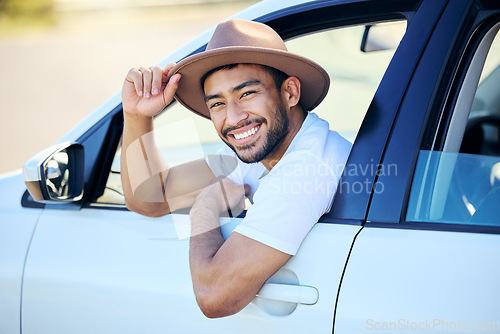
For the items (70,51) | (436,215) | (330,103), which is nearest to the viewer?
(436,215)

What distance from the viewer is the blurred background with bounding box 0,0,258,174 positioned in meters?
9.45

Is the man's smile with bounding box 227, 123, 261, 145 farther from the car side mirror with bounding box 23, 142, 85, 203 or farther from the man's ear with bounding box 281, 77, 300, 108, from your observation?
the car side mirror with bounding box 23, 142, 85, 203

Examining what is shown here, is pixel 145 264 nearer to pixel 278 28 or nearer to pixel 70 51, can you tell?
pixel 278 28

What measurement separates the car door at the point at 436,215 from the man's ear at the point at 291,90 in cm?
50

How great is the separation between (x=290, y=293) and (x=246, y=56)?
0.81m

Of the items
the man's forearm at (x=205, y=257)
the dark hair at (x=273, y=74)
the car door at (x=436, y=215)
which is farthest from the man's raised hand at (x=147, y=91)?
the car door at (x=436, y=215)

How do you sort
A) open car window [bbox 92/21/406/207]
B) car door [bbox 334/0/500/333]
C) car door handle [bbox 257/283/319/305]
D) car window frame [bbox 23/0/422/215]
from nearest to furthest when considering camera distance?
car door [bbox 334/0/500/333] → car door handle [bbox 257/283/319/305] → car window frame [bbox 23/0/422/215] → open car window [bbox 92/21/406/207]

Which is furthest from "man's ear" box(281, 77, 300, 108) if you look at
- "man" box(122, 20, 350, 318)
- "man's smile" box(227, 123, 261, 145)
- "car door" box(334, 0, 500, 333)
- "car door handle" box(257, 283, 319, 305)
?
"car door handle" box(257, 283, 319, 305)

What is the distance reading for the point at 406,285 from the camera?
1.30 m

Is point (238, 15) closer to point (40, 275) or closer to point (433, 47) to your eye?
point (433, 47)

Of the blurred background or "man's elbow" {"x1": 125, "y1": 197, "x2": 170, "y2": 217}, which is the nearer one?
"man's elbow" {"x1": 125, "y1": 197, "x2": 170, "y2": 217}

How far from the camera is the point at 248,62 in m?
1.80

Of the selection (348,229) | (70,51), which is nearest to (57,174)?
(348,229)

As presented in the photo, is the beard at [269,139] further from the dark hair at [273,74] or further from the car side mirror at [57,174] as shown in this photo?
the car side mirror at [57,174]
